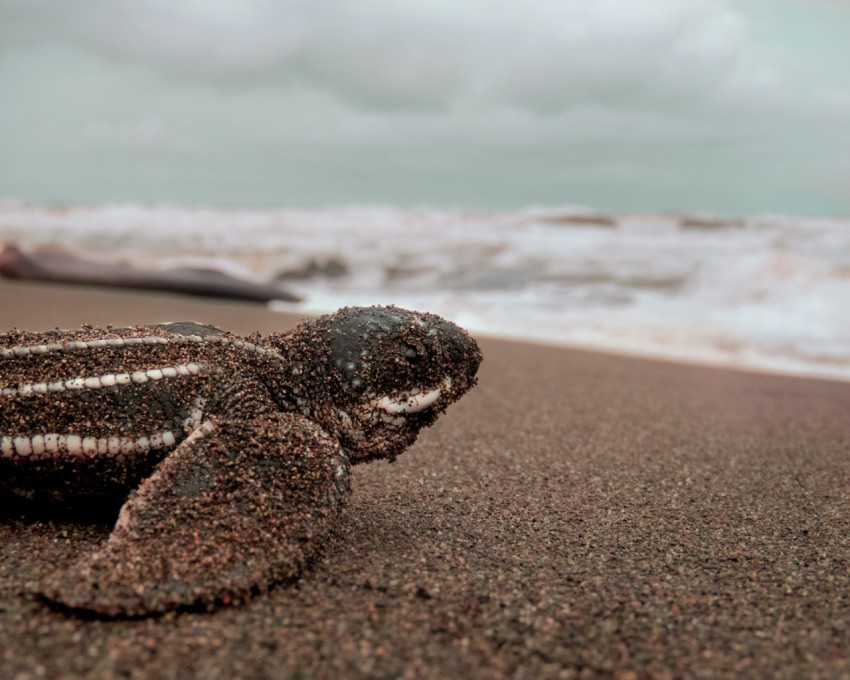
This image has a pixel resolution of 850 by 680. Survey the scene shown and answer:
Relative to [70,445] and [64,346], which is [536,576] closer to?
→ [70,445]

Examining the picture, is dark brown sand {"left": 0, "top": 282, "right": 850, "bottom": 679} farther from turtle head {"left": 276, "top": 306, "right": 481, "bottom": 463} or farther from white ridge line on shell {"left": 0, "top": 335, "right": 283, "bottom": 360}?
white ridge line on shell {"left": 0, "top": 335, "right": 283, "bottom": 360}

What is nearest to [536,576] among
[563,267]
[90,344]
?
[90,344]

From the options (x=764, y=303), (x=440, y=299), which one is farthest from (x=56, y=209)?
(x=764, y=303)

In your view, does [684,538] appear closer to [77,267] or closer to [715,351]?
[715,351]

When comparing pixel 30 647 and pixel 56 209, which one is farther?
pixel 56 209

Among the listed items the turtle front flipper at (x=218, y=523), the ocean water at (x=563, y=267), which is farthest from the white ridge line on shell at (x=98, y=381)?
the ocean water at (x=563, y=267)

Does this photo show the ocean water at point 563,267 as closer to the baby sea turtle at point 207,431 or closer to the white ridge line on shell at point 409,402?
the white ridge line on shell at point 409,402
